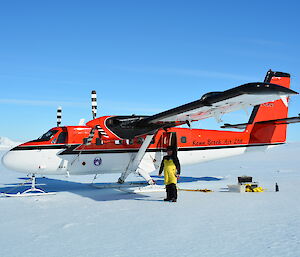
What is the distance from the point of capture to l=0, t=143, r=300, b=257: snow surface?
479cm

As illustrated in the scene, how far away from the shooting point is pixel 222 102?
8570 mm

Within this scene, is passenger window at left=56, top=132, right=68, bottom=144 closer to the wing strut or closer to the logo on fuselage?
the logo on fuselage

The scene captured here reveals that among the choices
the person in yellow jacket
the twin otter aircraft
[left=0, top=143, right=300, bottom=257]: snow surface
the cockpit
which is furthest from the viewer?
the cockpit

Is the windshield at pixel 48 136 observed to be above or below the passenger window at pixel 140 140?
above

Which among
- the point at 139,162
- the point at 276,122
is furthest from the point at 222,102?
the point at 276,122

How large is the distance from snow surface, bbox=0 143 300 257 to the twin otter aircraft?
167 cm

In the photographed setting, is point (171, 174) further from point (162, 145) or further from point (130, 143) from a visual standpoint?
point (162, 145)

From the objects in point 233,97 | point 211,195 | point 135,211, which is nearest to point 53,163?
point 135,211

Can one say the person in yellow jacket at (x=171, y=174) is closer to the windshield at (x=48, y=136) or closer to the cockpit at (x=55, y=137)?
the cockpit at (x=55, y=137)

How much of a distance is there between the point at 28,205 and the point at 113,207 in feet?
8.41

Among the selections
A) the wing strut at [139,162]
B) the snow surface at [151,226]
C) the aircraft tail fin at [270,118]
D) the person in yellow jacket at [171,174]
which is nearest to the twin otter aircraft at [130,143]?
the wing strut at [139,162]

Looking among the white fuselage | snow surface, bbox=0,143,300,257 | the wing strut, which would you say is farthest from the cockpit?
the wing strut

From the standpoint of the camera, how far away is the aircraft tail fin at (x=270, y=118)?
14672 millimetres

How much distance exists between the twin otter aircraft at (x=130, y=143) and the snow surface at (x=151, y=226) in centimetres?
167
